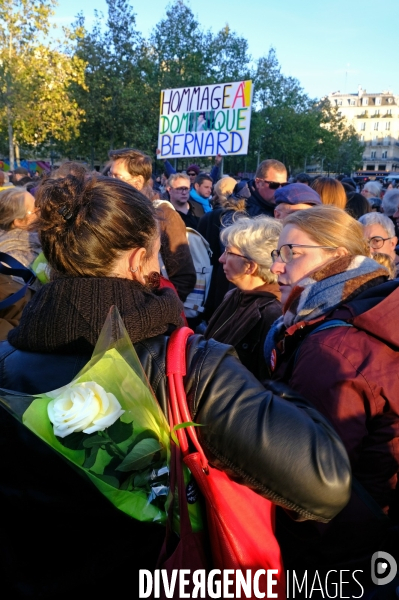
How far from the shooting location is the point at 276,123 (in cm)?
4712

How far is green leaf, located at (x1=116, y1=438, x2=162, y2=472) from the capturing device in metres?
1.17

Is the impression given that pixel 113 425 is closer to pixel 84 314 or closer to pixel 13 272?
pixel 84 314

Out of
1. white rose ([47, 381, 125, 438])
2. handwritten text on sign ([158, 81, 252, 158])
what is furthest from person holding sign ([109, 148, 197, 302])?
handwritten text on sign ([158, 81, 252, 158])

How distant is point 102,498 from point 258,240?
6.97ft

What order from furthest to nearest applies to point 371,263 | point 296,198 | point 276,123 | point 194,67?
1. point 276,123
2. point 194,67
3. point 296,198
4. point 371,263

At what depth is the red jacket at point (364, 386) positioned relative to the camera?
1.70 meters

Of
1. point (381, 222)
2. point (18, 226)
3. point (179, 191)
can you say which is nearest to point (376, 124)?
point (179, 191)

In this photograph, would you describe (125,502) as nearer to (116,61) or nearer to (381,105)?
(116,61)

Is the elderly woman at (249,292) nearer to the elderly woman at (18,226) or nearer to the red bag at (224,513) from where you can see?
the elderly woman at (18,226)

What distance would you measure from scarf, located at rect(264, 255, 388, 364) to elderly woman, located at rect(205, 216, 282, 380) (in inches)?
24.3

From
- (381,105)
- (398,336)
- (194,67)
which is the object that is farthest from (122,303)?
(381,105)

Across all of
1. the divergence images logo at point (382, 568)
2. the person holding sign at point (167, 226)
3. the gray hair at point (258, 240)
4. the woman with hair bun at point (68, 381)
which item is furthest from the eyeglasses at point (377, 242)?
the woman with hair bun at point (68, 381)

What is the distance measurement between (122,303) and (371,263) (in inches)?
46.0

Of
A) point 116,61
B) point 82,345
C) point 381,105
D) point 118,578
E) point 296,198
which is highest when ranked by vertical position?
point 381,105
